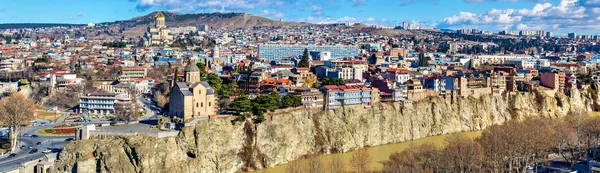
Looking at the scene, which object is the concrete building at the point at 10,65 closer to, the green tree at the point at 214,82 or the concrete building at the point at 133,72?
the concrete building at the point at 133,72

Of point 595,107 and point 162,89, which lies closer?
point 162,89

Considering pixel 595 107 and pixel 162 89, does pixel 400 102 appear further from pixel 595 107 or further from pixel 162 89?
pixel 595 107

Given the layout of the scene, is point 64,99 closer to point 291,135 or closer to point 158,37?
point 291,135

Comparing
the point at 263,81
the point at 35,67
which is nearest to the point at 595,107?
the point at 263,81

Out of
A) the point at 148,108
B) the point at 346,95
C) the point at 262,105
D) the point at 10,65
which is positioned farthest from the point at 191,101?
the point at 10,65

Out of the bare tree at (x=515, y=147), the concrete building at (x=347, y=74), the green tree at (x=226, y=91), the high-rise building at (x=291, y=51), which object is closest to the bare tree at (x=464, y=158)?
the bare tree at (x=515, y=147)

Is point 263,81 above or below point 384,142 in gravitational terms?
above

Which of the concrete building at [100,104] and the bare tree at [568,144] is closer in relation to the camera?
the bare tree at [568,144]
